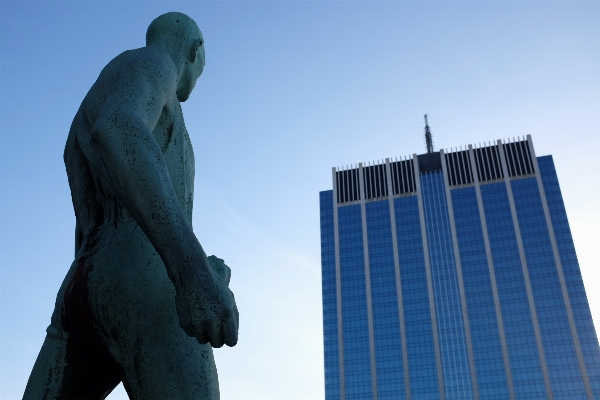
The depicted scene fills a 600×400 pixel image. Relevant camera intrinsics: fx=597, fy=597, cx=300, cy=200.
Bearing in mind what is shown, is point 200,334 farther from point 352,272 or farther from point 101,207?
point 352,272

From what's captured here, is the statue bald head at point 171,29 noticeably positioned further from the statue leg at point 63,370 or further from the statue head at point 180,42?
the statue leg at point 63,370

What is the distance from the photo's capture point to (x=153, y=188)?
2.04 metres

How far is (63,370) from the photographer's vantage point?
2.36m

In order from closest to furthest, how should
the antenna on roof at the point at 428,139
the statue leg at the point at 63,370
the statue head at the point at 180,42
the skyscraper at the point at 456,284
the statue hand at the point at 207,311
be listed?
1. the statue hand at the point at 207,311
2. the statue leg at the point at 63,370
3. the statue head at the point at 180,42
4. the skyscraper at the point at 456,284
5. the antenna on roof at the point at 428,139

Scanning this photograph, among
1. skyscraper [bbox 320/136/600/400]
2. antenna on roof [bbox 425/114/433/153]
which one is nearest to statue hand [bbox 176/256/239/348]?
skyscraper [bbox 320/136/600/400]

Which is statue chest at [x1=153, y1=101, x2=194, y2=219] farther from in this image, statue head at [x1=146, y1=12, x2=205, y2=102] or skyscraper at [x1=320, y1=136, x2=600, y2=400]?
skyscraper at [x1=320, y1=136, x2=600, y2=400]

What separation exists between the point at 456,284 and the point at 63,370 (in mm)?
80337

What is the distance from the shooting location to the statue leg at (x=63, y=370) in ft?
7.69

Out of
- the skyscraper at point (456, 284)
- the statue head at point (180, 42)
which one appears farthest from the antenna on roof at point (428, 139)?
the statue head at point (180, 42)

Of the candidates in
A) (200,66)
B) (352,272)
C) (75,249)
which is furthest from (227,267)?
(352,272)

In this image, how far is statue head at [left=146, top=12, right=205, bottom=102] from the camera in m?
2.97

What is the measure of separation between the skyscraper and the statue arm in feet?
251

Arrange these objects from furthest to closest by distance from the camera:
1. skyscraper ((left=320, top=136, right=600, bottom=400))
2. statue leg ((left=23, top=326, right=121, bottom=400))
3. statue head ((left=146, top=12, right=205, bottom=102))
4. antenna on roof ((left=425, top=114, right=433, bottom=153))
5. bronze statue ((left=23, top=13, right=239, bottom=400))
→ 1. antenna on roof ((left=425, top=114, right=433, bottom=153))
2. skyscraper ((left=320, top=136, right=600, bottom=400))
3. statue head ((left=146, top=12, right=205, bottom=102))
4. statue leg ((left=23, top=326, right=121, bottom=400))
5. bronze statue ((left=23, top=13, right=239, bottom=400))

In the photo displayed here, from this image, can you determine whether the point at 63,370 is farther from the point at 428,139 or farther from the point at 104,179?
the point at 428,139
